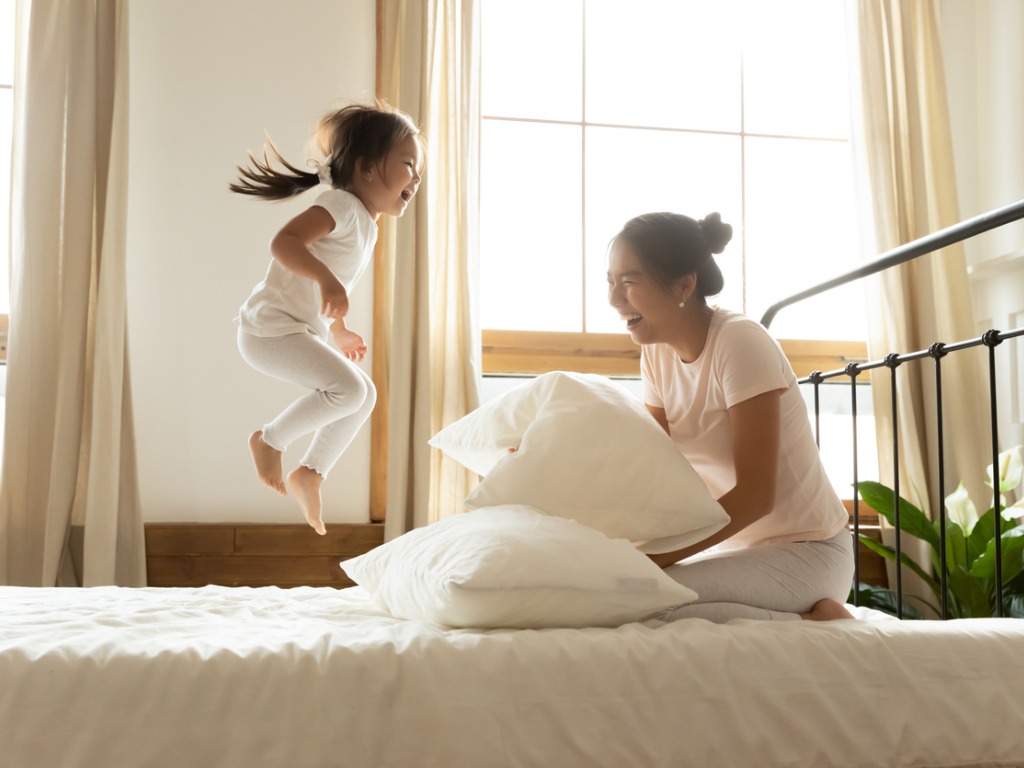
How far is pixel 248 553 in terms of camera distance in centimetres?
281

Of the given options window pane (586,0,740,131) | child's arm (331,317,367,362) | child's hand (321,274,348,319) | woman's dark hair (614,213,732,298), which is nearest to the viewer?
woman's dark hair (614,213,732,298)

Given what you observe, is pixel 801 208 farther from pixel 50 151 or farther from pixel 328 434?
pixel 50 151

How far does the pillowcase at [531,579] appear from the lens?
1.09 m

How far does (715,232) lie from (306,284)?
85 centimetres

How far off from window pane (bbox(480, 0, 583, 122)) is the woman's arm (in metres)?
2.19

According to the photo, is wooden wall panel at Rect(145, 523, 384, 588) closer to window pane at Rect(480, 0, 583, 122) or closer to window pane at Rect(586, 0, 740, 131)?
window pane at Rect(480, 0, 583, 122)

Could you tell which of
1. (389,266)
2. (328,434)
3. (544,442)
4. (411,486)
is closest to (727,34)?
(389,266)

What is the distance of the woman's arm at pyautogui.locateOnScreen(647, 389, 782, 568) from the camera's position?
1336 mm

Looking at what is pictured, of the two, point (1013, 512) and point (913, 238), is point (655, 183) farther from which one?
point (1013, 512)

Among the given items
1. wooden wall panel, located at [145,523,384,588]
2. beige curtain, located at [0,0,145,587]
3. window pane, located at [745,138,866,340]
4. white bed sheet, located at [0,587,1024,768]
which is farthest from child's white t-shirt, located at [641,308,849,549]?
window pane, located at [745,138,866,340]

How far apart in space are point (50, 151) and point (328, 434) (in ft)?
4.68

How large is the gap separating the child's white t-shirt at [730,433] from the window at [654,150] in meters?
1.63

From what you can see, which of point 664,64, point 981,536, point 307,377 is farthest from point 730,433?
point 664,64

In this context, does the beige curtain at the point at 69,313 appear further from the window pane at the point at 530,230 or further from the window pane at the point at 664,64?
the window pane at the point at 664,64
